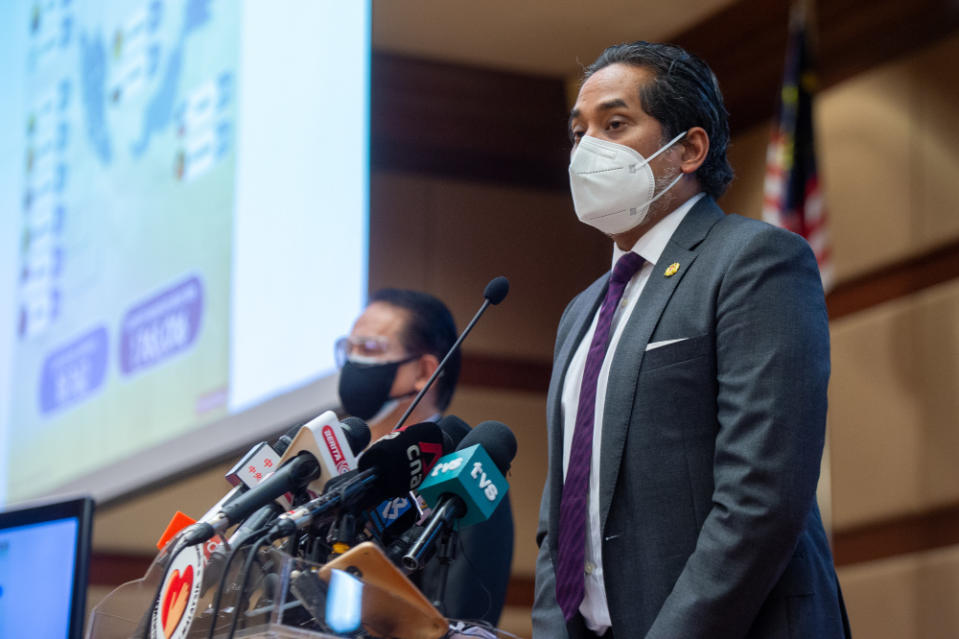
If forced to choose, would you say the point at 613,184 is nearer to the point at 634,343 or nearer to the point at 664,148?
the point at 664,148

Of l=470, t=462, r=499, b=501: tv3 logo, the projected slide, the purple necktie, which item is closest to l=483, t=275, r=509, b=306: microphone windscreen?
the purple necktie

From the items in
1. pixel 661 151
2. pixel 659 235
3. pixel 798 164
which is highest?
pixel 798 164

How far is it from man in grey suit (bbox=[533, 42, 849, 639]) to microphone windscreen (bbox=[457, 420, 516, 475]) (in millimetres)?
181

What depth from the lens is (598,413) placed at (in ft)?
5.64

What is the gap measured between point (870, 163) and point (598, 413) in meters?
3.10

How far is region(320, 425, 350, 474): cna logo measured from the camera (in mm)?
1398

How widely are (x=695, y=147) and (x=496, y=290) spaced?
405 millimetres

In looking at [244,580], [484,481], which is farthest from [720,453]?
[244,580]

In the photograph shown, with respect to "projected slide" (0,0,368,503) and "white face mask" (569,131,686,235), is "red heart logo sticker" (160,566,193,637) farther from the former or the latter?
"projected slide" (0,0,368,503)

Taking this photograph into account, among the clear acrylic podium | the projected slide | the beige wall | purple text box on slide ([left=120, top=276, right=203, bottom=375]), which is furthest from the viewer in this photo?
the beige wall

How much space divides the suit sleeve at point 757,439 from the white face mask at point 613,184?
0.24 metres

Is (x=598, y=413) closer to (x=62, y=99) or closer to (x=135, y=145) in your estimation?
(x=135, y=145)

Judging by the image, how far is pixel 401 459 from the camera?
4.53 feet

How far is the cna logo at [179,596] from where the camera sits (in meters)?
1.31
